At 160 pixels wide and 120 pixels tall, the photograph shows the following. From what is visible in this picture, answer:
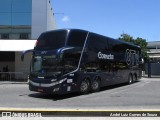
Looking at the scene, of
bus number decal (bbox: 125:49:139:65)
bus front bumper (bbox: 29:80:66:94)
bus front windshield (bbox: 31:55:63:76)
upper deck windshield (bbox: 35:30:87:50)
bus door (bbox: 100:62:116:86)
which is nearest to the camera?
bus front bumper (bbox: 29:80:66:94)

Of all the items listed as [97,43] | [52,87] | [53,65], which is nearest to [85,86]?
[52,87]

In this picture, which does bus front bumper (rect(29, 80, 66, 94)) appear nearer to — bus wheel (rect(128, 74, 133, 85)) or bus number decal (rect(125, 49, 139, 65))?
bus number decal (rect(125, 49, 139, 65))

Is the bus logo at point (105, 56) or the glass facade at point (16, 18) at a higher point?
the glass facade at point (16, 18)

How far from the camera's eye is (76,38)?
61.1ft

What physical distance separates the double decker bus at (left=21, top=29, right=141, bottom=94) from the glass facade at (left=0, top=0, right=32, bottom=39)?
730 inches

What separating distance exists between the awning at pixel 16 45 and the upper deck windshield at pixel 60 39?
1182 centimetres

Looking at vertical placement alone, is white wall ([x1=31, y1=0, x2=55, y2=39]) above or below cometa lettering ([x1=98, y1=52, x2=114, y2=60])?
above

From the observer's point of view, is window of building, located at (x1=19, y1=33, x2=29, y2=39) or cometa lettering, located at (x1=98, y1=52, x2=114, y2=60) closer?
cometa lettering, located at (x1=98, y1=52, x2=114, y2=60)

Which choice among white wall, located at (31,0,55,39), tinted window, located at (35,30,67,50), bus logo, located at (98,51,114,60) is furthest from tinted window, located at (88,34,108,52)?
white wall, located at (31,0,55,39)

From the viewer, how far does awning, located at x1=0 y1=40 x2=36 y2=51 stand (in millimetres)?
30347

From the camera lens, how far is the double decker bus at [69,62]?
56.9ft

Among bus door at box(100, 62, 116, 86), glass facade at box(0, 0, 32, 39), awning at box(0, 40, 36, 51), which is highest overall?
glass facade at box(0, 0, 32, 39)

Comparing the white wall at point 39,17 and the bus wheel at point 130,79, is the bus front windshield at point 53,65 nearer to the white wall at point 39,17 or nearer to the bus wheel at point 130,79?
the bus wheel at point 130,79

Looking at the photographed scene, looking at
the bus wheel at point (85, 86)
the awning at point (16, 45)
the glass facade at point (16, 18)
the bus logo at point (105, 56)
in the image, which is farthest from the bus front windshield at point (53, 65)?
the glass facade at point (16, 18)
